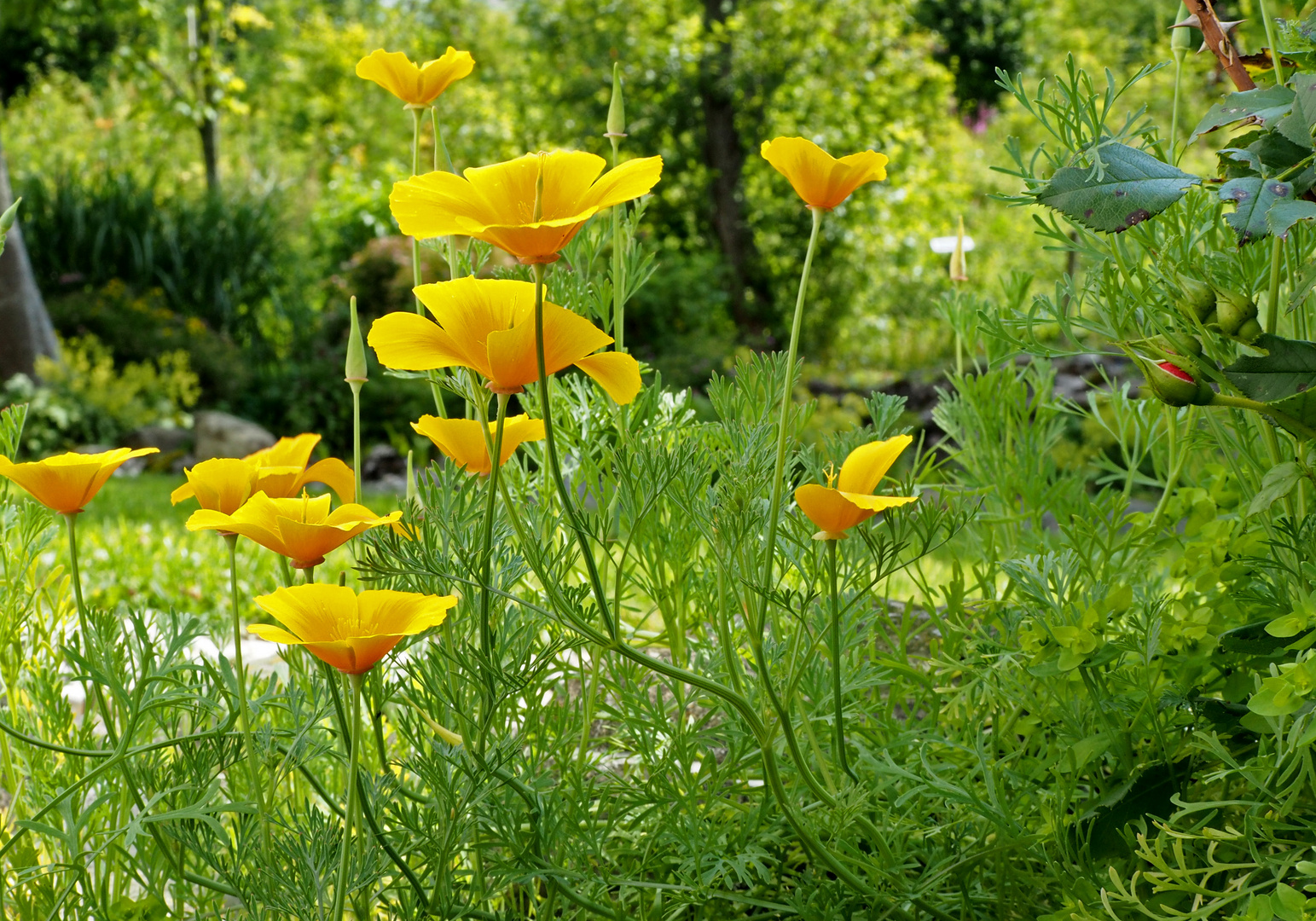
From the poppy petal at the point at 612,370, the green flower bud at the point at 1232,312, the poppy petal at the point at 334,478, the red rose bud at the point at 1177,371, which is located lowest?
the poppy petal at the point at 334,478

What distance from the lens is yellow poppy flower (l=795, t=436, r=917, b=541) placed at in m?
0.85

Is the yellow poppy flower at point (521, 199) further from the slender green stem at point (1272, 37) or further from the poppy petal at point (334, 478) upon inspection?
the slender green stem at point (1272, 37)

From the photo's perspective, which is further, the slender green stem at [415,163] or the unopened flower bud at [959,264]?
the unopened flower bud at [959,264]

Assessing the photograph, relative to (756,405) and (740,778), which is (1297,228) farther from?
(740,778)

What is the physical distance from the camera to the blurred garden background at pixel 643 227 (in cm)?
795

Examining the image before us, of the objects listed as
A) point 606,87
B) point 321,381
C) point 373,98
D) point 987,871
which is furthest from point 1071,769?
point 373,98

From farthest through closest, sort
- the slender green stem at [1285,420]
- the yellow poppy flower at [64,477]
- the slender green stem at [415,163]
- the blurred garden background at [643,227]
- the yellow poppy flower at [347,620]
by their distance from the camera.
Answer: the blurred garden background at [643,227] → the slender green stem at [415,163] → the yellow poppy flower at [64,477] → the slender green stem at [1285,420] → the yellow poppy flower at [347,620]

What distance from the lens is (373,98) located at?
1549 centimetres

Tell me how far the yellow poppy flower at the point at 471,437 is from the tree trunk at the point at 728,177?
8.58 metres

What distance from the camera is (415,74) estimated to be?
3.82 feet

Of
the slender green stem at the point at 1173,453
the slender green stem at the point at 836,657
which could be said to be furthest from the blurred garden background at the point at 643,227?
the slender green stem at the point at 836,657

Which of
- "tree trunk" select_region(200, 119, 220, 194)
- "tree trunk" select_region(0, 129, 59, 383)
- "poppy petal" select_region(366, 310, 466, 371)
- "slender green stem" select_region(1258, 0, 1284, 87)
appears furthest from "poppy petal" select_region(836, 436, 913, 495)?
"tree trunk" select_region(200, 119, 220, 194)

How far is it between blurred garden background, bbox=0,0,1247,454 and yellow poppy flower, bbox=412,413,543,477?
5.79 metres

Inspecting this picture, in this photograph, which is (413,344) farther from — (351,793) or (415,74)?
(415,74)
